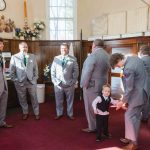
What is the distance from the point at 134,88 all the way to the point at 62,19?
179 inches

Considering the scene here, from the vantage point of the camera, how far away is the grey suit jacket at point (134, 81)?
9.85ft

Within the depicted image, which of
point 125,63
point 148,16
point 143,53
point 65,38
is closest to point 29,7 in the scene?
point 65,38

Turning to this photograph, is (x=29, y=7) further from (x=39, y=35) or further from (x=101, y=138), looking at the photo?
(x=101, y=138)

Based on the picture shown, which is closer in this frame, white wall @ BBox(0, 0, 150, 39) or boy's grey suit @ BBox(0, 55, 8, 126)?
boy's grey suit @ BBox(0, 55, 8, 126)

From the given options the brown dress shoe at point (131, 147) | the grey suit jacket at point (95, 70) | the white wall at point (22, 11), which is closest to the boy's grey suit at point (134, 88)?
the brown dress shoe at point (131, 147)

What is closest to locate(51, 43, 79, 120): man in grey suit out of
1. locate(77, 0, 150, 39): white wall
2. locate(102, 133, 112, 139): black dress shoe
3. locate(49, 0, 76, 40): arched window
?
locate(102, 133, 112, 139): black dress shoe

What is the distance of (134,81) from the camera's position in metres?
3.05

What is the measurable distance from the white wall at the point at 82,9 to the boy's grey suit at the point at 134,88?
3154 millimetres

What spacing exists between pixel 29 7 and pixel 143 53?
385 centimetres

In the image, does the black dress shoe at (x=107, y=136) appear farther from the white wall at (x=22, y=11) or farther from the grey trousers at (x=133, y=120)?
the white wall at (x=22, y=11)

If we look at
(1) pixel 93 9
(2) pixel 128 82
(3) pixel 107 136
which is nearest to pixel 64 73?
(3) pixel 107 136

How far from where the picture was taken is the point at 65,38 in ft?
23.2

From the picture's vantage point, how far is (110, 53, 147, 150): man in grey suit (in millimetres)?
3014

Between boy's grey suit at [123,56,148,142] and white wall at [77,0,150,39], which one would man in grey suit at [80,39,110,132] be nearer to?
boy's grey suit at [123,56,148,142]
